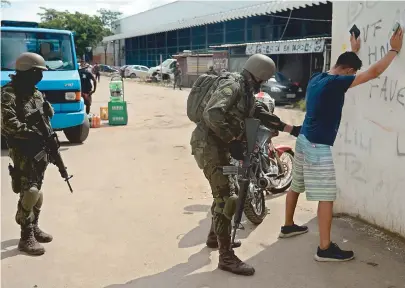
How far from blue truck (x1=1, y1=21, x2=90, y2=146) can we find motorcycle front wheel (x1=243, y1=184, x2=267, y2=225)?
210 inches

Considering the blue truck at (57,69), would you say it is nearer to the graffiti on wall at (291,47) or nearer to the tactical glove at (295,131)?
the tactical glove at (295,131)

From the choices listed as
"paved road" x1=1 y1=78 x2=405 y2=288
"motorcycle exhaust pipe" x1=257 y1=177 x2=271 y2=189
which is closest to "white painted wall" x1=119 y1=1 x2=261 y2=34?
"paved road" x1=1 y1=78 x2=405 y2=288

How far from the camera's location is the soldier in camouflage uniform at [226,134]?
3.36m

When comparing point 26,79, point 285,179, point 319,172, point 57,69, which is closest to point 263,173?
point 285,179

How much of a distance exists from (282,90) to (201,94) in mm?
13884

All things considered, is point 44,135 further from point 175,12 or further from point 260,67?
point 175,12

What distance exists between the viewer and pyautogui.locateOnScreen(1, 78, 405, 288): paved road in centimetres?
351

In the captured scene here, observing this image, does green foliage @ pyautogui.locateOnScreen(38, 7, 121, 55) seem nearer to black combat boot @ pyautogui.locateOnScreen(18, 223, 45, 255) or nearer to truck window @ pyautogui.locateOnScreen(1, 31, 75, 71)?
truck window @ pyautogui.locateOnScreen(1, 31, 75, 71)

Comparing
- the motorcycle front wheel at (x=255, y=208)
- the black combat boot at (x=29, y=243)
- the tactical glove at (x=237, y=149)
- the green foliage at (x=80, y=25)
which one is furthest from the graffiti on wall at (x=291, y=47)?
the green foliage at (x=80, y=25)

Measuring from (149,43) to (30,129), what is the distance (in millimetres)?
46865

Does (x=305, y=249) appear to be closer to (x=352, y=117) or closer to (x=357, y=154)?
(x=357, y=154)

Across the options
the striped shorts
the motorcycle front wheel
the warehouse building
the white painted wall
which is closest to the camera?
the striped shorts

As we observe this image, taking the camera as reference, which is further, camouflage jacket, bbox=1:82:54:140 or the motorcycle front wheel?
the motorcycle front wheel

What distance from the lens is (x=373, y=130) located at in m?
4.22
